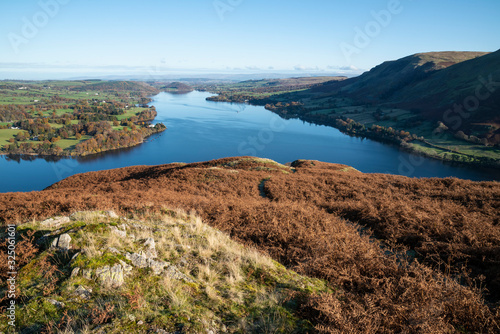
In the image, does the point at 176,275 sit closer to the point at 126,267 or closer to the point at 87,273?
the point at 126,267

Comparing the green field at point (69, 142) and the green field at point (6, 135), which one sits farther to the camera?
the green field at point (6, 135)

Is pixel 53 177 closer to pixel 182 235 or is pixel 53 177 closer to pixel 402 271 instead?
pixel 182 235

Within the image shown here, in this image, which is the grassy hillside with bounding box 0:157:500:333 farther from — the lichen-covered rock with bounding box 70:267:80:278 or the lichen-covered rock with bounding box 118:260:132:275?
the lichen-covered rock with bounding box 70:267:80:278

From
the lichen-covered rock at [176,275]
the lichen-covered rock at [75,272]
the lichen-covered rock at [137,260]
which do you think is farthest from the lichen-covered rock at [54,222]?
the lichen-covered rock at [176,275]

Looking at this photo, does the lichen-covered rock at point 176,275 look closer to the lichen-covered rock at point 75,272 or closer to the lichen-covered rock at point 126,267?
the lichen-covered rock at point 126,267

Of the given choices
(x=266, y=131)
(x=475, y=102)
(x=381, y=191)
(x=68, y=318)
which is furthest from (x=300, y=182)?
(x=475, y=102)
